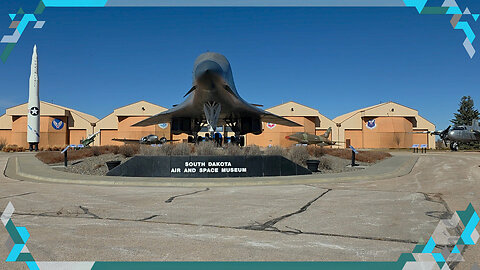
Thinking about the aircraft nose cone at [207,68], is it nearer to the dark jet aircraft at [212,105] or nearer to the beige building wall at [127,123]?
the dark jet aircraft at [212,105]

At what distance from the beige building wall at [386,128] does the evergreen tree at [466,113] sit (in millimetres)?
4678

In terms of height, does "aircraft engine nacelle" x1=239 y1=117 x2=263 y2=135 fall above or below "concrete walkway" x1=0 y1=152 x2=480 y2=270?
above

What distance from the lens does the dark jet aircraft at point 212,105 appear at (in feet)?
50.5

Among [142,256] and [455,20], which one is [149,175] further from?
[455,20]

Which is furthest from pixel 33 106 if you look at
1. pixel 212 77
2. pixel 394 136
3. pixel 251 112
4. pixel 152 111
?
pixel 394 136

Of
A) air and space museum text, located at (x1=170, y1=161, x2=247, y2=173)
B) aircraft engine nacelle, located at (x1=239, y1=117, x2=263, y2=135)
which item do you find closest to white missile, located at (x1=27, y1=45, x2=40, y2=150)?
aircraft engine nacelle, located at (x1=239, y1=117, x2=263, y2=135)

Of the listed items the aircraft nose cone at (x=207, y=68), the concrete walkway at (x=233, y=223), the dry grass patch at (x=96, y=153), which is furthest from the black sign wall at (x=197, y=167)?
the dry grass patch at (x=96, y=153)

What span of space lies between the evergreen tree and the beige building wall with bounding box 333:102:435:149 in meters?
4.68

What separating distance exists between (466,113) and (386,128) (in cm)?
1508

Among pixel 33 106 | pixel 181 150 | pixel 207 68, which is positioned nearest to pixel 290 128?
pixel 33 106

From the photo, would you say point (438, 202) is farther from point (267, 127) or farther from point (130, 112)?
point (130, 112)

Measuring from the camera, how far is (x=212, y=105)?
1795 cm

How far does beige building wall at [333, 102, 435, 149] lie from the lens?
5525 centimetres

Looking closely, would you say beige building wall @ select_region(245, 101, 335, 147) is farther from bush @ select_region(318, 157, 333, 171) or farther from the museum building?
bush @ select_region(318, 157, 333, 171)
